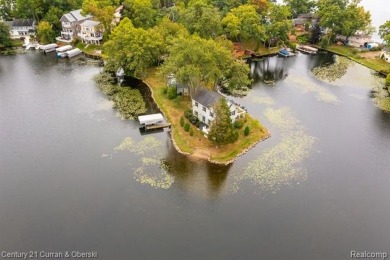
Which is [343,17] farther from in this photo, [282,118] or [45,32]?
[45,32]

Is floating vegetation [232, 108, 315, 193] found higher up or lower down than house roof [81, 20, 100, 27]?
lower down

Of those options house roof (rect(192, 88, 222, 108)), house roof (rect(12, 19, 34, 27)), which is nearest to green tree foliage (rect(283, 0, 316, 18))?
house roof (rect(192, 88, 222, 108))

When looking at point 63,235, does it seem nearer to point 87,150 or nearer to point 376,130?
point 87,150

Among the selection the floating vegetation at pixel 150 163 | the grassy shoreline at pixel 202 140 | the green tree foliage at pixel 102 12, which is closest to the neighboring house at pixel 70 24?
the green tree foliage at pixel 102 12

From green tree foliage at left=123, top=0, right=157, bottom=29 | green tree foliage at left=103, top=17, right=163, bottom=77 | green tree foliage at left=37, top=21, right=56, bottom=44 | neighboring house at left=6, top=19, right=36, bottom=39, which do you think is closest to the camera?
green tree foliage at left=103, top=17, right=163, bottom=77

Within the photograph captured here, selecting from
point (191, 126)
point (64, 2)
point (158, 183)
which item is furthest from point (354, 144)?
point (64, 2)

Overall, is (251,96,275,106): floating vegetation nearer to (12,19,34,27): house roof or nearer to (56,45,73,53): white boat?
(56,45,73,53): white boat
